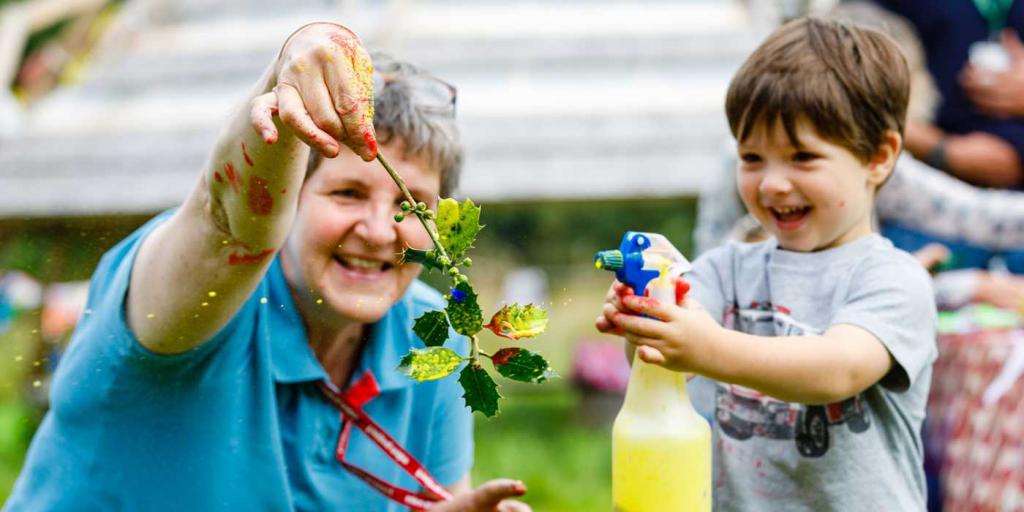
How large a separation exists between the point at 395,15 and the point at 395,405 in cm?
385

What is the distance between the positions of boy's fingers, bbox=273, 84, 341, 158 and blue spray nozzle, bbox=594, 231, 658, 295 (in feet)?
1.06

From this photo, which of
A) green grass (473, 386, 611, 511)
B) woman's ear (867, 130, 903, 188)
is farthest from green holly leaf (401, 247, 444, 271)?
green grass (473, 386, 611, 511)

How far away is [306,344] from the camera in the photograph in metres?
1.89

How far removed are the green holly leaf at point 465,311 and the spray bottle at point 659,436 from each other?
0.57 feet

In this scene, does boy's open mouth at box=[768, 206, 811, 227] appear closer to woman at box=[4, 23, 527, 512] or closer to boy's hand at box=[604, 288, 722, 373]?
boy's hand at box=[604, 288, 722, 373]

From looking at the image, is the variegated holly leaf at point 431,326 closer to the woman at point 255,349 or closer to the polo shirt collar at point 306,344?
the woman at point 255,349

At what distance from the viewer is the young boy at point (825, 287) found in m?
1.65

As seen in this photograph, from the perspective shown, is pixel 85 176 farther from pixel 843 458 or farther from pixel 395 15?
pixel 843 458

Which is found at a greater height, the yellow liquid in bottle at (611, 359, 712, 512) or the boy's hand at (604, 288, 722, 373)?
the boy's hand at (604, 288, 722, 373)

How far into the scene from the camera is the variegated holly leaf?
1.36 metres

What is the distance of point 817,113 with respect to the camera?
170 cm

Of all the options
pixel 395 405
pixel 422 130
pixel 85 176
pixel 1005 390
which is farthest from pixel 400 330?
pixel 85 176

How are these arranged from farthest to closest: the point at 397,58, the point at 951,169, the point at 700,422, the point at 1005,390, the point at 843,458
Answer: the point at 951,169 < the point at 1005,390 < the point at 397,58 < the point at 843,458 < the point at 700,422

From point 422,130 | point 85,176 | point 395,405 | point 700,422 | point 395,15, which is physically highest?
point 422,130
